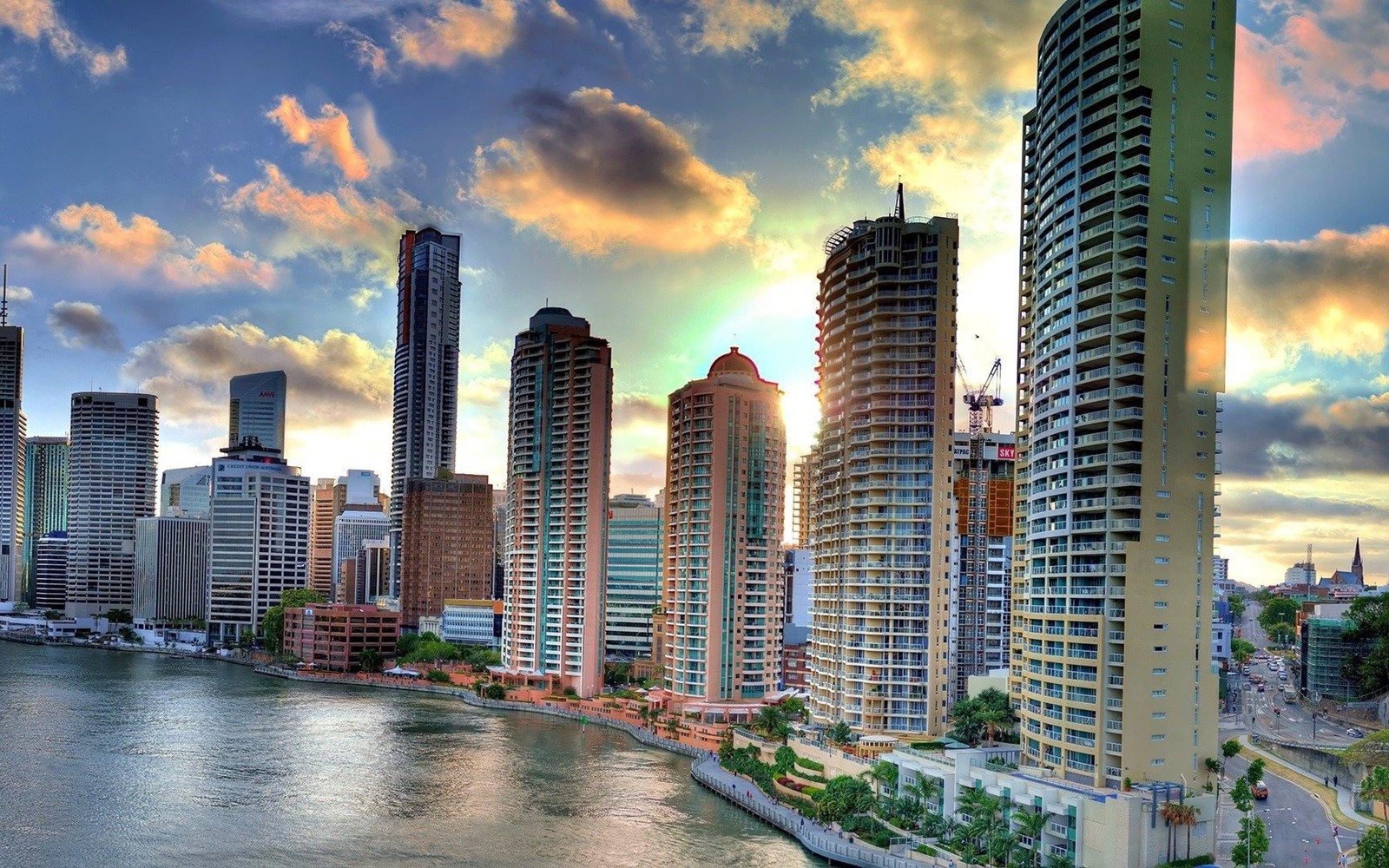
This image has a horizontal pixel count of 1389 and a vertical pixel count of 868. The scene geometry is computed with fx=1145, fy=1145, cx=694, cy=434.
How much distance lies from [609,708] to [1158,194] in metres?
62.5

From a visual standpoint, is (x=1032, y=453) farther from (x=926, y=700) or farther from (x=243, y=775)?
(x=243, y=775)

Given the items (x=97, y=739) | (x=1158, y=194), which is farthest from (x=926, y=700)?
(x=97, y=739)

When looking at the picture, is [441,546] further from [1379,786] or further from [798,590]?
[1379,786]

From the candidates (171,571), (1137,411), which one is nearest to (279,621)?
(171,571)

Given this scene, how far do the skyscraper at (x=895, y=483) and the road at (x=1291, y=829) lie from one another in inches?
664

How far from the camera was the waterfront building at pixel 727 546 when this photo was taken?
287 feet

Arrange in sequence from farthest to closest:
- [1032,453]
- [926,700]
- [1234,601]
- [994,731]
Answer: [1234,601], [926,700], [994,731], [1032,453]

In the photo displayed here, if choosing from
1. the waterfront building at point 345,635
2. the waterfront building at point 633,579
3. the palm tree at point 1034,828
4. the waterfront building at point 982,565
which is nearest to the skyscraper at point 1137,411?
the palm tree at point 1034,828

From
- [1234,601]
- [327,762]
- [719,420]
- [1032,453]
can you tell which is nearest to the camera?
[1032,453]

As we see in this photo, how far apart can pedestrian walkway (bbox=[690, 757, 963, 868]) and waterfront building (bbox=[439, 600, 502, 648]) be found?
75054mm

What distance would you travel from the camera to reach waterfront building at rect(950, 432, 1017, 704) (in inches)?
3046

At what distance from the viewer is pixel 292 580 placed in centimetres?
17762

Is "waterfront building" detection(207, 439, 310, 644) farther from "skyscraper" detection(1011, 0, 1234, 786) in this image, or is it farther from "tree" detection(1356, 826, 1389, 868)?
"tree" detection(1356, 826, 1389, 868)

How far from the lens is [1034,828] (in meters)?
42.7
